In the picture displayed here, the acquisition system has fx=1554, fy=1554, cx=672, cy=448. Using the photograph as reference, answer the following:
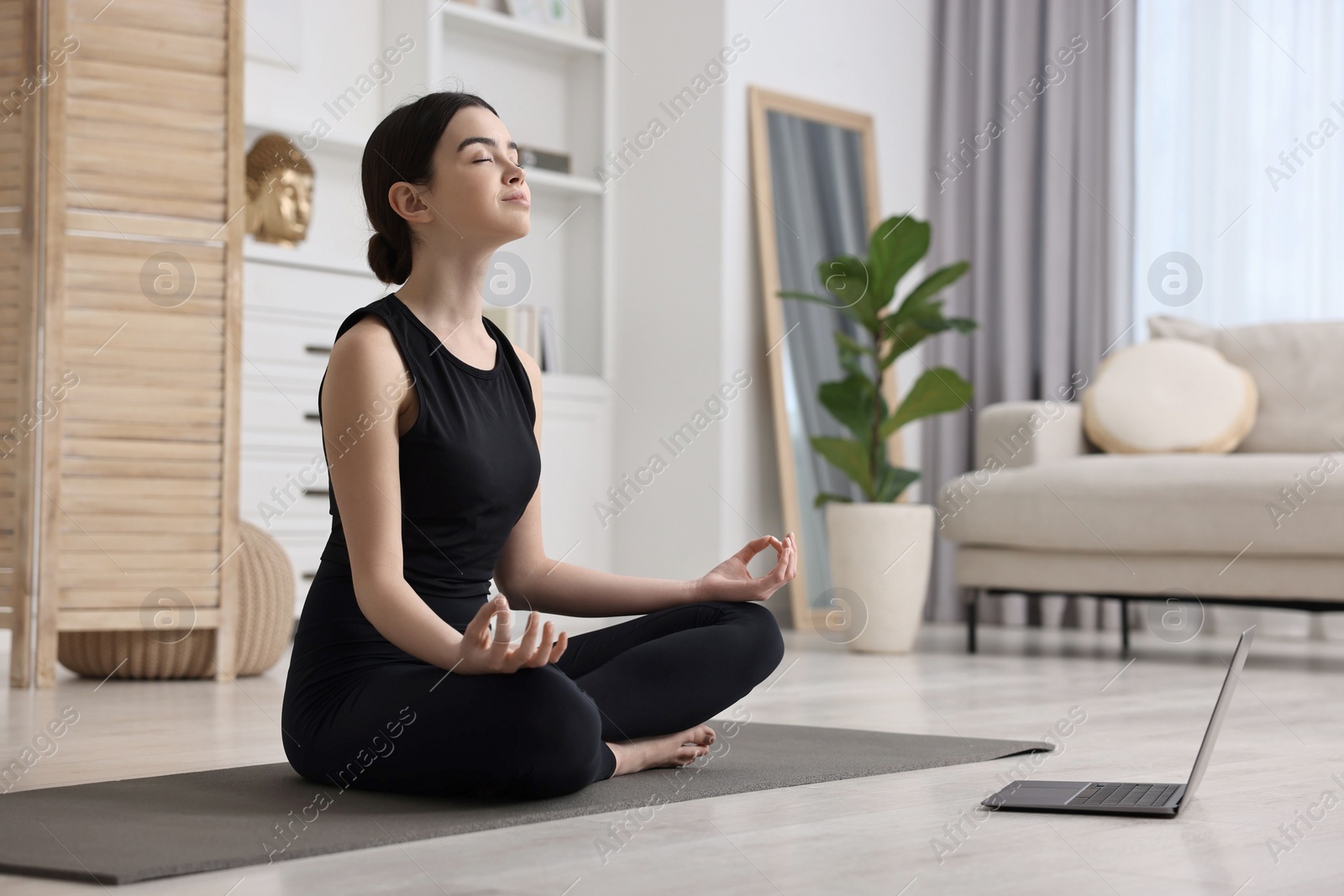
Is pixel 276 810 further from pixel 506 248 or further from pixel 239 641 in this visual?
pixel 506 248

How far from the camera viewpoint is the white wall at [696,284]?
193 inches

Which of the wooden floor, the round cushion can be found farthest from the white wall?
the wooden floor

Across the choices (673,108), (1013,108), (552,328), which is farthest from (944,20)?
(552,328)

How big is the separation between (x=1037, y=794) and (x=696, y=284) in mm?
3365

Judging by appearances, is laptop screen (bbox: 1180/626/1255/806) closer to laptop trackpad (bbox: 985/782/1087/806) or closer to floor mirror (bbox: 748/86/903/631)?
laptop trackpad (bbox: 985/782/1087/806)

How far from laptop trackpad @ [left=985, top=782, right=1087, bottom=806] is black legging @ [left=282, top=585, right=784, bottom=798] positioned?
1.09ft

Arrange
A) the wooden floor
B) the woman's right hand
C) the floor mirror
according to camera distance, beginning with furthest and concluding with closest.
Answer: the floor mirror < the woman's right hand < the wooden floor

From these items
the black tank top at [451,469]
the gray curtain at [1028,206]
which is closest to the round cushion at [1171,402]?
the gray curtain at [1028,206]

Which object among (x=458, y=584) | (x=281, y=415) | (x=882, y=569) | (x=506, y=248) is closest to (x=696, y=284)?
(x=506, y=248)

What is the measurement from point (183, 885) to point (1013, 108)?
4729mm

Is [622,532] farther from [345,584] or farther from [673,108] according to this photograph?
[345,584]

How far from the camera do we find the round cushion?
167 inches

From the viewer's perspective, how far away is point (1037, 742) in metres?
2.28

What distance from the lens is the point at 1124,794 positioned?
69.2 inches
